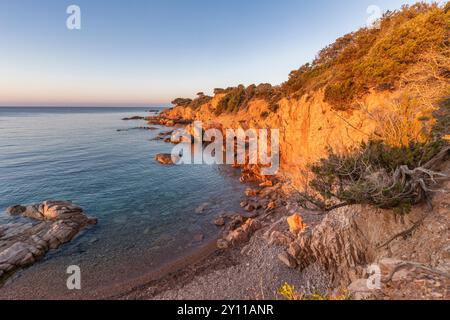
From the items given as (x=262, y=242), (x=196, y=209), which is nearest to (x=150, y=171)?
(x=196, y=209)

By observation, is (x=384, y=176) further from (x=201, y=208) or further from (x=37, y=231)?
(x=37, y=231)

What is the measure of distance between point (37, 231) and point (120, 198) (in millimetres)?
6358

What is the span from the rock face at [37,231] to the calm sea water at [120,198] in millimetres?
720

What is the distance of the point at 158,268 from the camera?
11.3 m

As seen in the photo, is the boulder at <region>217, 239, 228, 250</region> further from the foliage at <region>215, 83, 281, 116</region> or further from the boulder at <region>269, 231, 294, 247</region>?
the foliage at <region>215, 83, 281, 116</region>

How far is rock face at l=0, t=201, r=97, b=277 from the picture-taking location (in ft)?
36.2

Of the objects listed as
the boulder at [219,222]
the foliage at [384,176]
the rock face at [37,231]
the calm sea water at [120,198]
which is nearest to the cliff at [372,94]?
the foliage at [384,176]

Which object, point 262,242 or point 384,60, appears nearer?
point 262,242

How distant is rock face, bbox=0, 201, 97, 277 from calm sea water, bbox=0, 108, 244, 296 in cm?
72

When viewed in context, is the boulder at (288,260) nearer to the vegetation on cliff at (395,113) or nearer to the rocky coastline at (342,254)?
the rocky coastline at (342,254)

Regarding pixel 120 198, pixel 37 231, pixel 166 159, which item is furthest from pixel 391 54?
pixel 166 159
